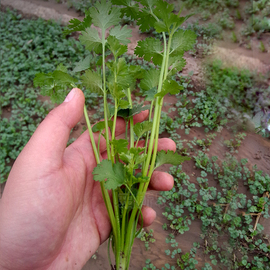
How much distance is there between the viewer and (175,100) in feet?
9.73

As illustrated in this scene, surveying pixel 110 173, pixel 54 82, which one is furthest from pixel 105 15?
pixel 110 173

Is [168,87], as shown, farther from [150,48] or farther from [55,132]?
[55,132]

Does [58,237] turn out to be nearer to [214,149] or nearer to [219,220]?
[219,220]

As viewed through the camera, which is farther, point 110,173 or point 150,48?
point 150,48

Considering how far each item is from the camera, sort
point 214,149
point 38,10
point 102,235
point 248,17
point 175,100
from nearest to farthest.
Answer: point 102,235, point 214,149, point 175,100, point 248,17, point 38,10

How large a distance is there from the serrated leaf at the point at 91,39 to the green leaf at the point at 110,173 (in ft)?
2.53

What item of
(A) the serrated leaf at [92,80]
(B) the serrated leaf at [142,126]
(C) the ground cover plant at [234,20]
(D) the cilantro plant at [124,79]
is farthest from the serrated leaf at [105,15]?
(C) the ground cover plant at [234,20]

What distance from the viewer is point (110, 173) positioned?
1360 millimetres

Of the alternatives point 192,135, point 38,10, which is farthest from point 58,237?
point 38,10

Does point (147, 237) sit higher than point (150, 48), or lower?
lower

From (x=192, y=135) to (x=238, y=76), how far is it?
1011 millimetres

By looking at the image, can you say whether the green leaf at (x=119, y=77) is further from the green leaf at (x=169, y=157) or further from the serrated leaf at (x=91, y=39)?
the green leaf at (x=169, y=157)

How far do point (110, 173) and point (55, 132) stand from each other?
390 millimetres

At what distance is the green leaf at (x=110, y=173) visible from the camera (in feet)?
4.35
